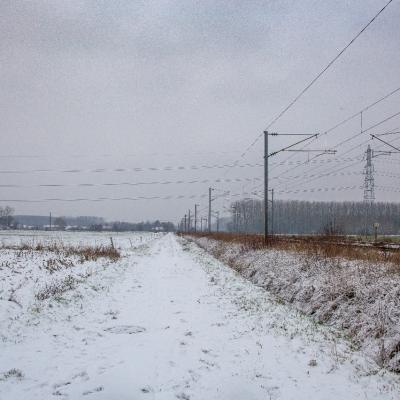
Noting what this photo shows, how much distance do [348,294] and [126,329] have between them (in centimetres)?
487

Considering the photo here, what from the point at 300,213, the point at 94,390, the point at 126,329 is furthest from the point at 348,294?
the point at 300,213

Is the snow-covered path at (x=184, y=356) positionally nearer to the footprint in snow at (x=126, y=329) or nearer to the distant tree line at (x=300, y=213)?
the footprint in snow at (x=126, y=329)

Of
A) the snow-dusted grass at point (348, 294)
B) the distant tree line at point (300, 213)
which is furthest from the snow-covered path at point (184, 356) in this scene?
the distant tree line at point (300, 213)

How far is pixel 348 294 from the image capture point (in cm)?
862

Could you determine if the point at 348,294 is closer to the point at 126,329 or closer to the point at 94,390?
the point at 126,329

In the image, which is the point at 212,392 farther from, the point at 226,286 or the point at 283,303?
the point at 226,286

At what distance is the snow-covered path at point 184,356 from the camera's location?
5.03 m

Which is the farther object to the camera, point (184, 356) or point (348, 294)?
point (348, 294)

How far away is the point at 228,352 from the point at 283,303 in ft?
14.3

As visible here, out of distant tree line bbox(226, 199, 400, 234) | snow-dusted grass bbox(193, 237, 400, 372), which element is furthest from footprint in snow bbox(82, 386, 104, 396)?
distant tree line bbox(226, 199, 400, 234)

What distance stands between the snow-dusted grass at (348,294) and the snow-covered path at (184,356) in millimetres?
415

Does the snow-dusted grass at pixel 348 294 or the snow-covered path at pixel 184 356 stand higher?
the snow-dusted grass at pixel 348 294

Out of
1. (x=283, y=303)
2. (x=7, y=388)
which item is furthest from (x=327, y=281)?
(x=7, y=388)

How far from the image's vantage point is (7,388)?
4934 millimetres
